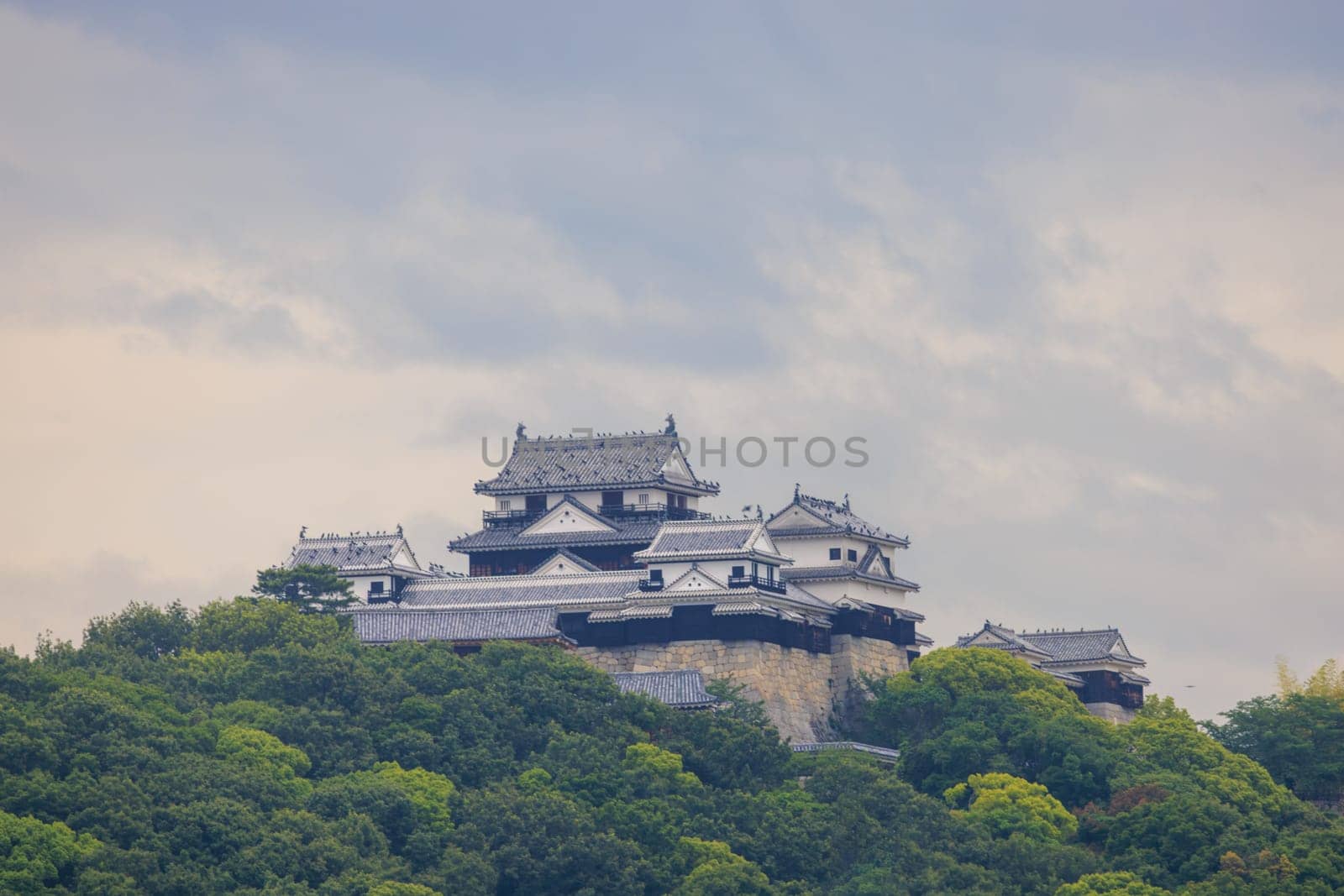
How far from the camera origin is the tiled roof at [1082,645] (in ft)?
278

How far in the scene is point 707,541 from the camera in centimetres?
7512

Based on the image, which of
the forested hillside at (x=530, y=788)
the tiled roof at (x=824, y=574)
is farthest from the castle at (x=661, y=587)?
the forested hillside at (x=530, y=788)

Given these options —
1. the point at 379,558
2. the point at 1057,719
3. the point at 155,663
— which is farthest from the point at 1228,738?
the point at 155,663

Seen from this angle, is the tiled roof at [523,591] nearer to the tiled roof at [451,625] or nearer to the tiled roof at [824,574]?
the tiled roof at [451,625]

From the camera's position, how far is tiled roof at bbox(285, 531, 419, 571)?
7800 cm

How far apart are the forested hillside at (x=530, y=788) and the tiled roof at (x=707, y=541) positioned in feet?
17.9

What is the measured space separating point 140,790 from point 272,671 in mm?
8923

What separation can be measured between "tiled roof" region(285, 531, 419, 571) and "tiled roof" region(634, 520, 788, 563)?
7.23 m

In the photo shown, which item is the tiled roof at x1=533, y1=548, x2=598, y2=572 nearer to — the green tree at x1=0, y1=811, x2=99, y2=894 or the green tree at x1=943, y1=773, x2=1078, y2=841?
the green tree at x1=943, y1=773, x2=1078, y2=841

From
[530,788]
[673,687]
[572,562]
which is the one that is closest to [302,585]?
[572,562]

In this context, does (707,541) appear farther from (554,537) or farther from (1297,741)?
(1297,741)

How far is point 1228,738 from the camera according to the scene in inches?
2982

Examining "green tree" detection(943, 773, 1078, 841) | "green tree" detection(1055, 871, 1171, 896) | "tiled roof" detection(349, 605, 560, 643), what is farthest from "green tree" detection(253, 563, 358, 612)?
"green tree" detection(1055, 871, 1171, 896)

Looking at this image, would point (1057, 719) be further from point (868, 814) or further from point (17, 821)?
point (17, 821)
